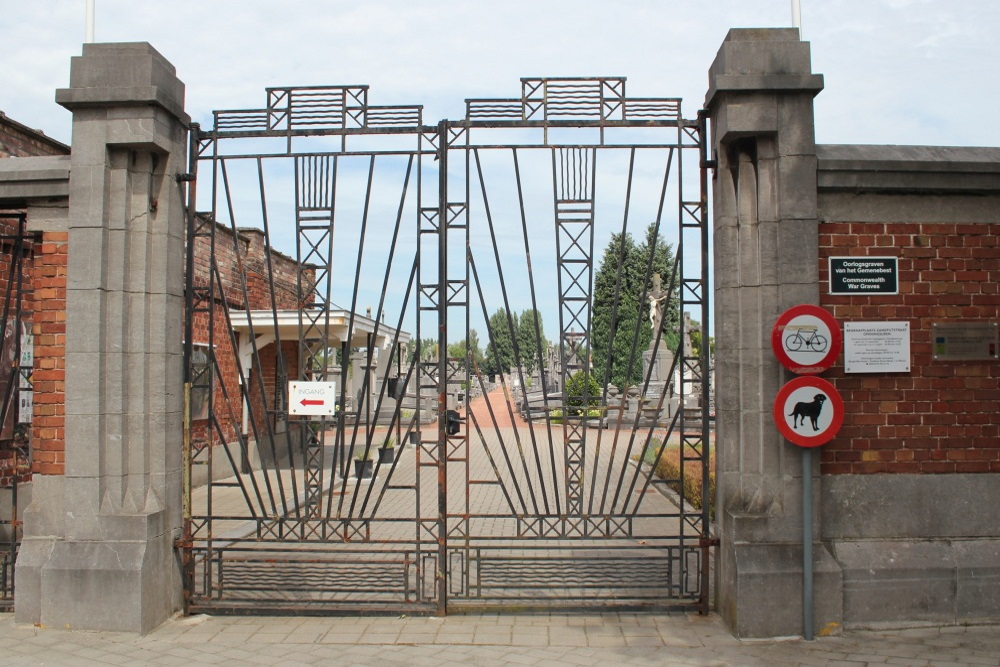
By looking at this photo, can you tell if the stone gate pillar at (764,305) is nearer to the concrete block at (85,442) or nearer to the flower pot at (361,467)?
the flower pot at (361,467)

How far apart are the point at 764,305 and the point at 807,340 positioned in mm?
413

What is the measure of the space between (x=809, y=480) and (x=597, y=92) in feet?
10.9

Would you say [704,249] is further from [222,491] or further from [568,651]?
[222,491]

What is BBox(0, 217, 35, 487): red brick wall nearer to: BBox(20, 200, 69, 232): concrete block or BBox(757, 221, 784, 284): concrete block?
BBox(20, 200, 69, 232): concrete block

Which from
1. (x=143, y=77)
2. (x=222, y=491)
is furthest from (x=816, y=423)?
(x=222, y=491)

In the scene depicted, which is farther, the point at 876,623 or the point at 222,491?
the point at 222,491

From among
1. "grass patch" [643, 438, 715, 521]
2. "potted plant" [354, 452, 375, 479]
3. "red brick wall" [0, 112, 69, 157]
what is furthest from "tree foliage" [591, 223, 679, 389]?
"red brick wall" [0, 112, 69, 157]

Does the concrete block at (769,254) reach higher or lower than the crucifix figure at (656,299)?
lower

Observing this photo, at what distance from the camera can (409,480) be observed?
14516mm

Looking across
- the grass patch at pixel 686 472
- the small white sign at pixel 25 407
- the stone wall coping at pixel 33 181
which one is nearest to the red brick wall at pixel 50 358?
the stone wall coping at pixel 33 181

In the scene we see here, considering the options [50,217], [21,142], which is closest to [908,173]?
[50,217]

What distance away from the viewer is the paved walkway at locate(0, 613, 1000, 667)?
5.10m

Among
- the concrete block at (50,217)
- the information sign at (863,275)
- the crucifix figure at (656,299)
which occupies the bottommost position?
the information sign at (863,275)

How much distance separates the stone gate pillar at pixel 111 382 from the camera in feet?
18.6
